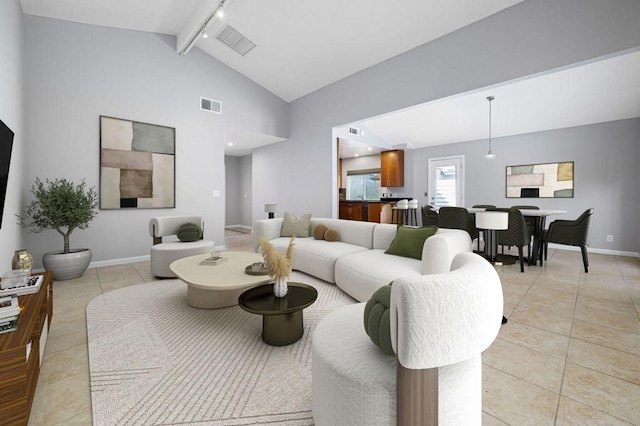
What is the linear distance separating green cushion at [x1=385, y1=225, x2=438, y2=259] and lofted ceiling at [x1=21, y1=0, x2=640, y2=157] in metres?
2.17

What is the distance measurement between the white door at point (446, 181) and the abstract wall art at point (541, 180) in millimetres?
1083

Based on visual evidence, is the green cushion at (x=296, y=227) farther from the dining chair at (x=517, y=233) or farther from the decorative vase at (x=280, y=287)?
the dining chair at (x=517, y=233)

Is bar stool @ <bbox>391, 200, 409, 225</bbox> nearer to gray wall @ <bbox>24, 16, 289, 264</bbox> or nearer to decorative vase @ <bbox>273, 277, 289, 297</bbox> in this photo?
gray wall @ <bbox>24, 16, 289, 264</bbox>

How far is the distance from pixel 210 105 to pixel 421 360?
5.78 metres

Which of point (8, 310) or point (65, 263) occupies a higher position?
point (8, 310)

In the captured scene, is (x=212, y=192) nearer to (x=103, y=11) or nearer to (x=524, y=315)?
(x=103, y=11)

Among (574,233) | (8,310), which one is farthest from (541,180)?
(8,310)

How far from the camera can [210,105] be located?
213 inches

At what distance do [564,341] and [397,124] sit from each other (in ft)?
18.6

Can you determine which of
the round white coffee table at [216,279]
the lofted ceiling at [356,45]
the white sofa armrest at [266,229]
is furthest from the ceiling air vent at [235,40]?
the round white coffee table at [216,279]

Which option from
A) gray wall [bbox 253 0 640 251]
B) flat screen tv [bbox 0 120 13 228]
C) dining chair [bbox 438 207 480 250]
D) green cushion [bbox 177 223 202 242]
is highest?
gray wall [bbox 253 0 640 251]

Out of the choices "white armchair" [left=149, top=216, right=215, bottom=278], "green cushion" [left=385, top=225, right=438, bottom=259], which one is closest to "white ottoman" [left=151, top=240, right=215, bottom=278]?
"white armchair" [left=149, top=216, right=215, bottom=278]

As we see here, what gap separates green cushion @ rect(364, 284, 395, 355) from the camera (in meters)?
1.02

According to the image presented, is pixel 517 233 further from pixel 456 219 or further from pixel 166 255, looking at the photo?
pixel 166 255
